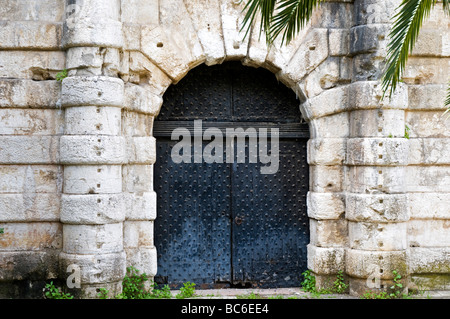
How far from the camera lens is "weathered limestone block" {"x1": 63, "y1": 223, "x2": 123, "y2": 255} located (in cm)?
525

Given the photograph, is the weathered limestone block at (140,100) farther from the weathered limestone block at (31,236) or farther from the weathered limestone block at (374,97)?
the weathered limestone block at (374,97)

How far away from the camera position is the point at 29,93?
5.50 m

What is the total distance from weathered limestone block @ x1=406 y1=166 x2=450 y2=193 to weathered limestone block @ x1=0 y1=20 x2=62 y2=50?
4.28 metres

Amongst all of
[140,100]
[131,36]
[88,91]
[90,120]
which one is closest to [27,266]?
[90,120]

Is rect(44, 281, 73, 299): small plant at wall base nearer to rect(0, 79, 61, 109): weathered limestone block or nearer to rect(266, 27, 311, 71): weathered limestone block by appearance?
rect(0, 79, 61, 109): weathered limestone block

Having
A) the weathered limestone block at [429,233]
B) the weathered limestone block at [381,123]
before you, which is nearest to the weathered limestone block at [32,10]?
the weathered limestone block at [381,123]

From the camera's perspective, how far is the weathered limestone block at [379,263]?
575cm

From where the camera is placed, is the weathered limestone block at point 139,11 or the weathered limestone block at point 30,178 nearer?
the weathered limestone block at point 30,178

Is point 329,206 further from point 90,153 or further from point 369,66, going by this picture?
point 90,153

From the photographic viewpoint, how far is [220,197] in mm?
6246

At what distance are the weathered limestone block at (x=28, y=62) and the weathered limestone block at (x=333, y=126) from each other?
3.00 metres

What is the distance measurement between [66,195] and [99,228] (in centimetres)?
49

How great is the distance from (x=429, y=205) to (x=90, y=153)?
3.93 meters

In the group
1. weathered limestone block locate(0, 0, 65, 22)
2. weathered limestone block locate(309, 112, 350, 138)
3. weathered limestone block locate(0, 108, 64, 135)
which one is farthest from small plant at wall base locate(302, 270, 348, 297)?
weathered limestone block locate(0, 0, 65, 22)
